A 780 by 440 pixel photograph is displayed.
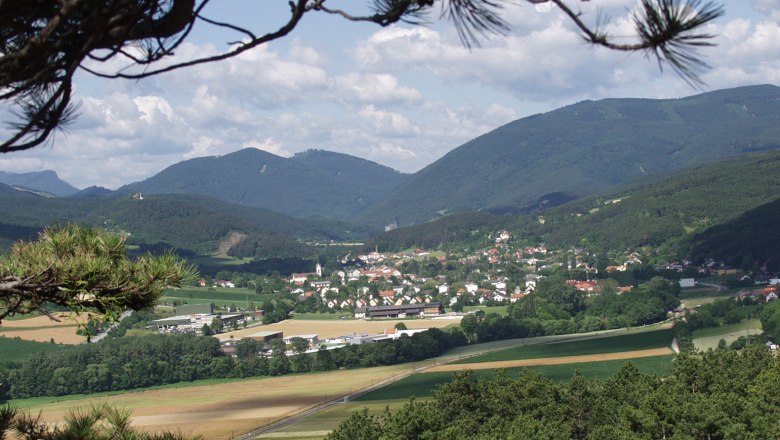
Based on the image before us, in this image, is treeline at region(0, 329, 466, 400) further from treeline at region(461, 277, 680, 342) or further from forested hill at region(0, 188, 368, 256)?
forested hill at region(0, 188, 368, 256)

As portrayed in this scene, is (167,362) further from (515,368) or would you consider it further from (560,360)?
(560,360)

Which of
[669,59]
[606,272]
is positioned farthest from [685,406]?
[606,272]

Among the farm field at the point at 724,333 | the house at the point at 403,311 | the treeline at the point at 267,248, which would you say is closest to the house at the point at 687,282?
the house at the point at 403,311

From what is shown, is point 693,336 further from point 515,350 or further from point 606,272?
point 606,272

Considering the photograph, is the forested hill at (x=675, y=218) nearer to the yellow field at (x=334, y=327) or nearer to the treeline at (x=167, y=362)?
the yellow field at (x=334, y=327)

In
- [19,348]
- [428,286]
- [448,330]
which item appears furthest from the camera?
[428,286]

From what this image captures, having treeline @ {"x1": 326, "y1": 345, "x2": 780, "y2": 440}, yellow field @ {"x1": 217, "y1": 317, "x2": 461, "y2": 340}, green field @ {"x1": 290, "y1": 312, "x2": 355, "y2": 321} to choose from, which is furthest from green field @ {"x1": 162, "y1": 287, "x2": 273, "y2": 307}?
treeline @ {"x1": 326, "y1": 345, "x2": 780, "y2": 440}

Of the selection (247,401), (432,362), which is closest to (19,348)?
(247,401)
